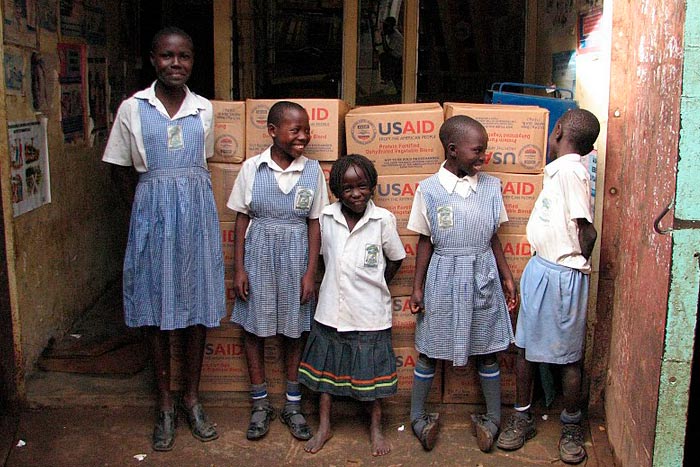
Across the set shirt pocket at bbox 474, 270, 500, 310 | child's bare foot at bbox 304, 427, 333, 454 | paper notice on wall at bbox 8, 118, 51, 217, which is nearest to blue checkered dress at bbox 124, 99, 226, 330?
child's bare foot at bbox 304, 427, 333, 454

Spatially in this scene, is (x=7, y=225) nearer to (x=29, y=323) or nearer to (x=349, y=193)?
(x=29, y=323)

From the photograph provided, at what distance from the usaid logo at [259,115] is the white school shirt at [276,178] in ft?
0.62

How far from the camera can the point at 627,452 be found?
128 inches

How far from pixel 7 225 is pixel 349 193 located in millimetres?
1687

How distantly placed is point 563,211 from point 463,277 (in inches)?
21.0

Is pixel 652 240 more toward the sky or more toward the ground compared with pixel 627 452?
more toward the sky

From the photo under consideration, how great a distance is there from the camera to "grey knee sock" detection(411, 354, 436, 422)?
12.4 ft

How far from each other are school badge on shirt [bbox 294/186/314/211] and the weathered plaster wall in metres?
1.42

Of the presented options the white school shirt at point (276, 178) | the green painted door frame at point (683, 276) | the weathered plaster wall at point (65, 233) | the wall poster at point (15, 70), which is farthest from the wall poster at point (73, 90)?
the green painted door frame at point (683, 276)

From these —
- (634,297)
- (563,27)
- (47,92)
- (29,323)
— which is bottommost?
(29,323)

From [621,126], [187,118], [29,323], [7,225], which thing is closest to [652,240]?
[621,126]

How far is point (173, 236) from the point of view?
3.60 metres

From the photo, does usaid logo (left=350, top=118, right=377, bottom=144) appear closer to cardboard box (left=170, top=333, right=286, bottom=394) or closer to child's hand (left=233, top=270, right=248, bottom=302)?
child's hand (left=233, top=270, right=248, bottom=302)

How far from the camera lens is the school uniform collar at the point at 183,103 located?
3.57m
